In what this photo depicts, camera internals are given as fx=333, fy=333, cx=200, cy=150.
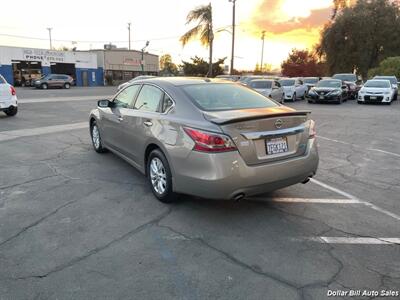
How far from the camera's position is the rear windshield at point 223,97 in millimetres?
4219

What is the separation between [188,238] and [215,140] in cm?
108

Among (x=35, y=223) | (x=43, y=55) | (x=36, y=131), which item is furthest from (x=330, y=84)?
(x=43, y=55)

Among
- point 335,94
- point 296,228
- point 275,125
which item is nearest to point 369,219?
point 296,228

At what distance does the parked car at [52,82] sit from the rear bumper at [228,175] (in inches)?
1559

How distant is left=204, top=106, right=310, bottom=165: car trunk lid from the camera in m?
3.58

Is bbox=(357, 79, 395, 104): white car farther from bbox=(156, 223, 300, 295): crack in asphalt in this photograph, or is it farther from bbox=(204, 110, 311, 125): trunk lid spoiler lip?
bbox=(156, 223, 300, 295): crack in asphalt

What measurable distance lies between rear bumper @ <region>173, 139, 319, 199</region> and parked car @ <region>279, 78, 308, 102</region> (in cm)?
1820

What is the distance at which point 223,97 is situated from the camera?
14.8 feet

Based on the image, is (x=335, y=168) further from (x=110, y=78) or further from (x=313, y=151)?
(x=110, y=78)

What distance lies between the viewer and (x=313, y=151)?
4238 mm

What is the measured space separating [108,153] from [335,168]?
14.7 feet

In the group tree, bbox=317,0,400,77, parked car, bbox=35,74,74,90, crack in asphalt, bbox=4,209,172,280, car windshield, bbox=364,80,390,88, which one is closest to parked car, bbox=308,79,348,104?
car windshield, bbox=364,80,390,88

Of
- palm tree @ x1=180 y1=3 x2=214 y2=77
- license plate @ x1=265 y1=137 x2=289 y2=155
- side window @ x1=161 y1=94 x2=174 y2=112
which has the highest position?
palm tree @ x1=180 y1=3 x2=214 y2=77

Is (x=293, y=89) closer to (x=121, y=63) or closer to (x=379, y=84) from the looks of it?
(x=379, y=84)
